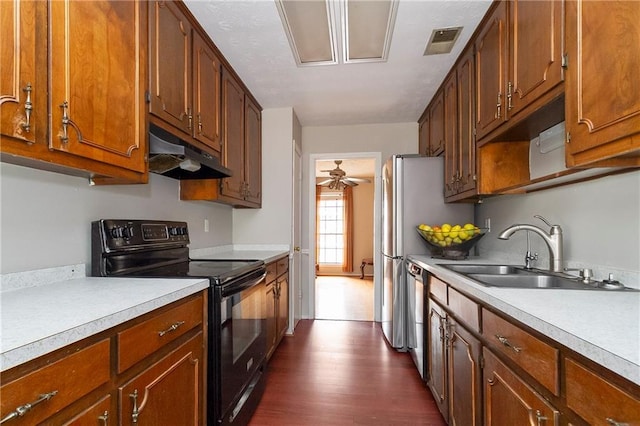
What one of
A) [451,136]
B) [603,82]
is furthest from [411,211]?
[603,82]

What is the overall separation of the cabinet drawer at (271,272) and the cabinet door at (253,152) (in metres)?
0.70

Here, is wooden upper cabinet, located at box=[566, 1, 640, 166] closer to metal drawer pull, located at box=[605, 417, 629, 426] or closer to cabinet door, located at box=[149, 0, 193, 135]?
metal drawer pull, located at box=[605, 417, 629, 426]

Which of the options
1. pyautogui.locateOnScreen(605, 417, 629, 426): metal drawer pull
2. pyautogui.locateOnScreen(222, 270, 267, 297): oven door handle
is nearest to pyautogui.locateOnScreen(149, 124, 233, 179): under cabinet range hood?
pyautogui.locateOnScreen(222, 270, 267, 297): oven door handle

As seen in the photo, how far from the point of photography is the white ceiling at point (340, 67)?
1778 millimetres

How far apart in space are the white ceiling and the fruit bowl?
1308 millimetres

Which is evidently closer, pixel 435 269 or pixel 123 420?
pixel 123 420

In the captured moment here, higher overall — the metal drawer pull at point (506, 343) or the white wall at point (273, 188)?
the white wall at point (273, 188)

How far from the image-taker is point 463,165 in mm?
2256

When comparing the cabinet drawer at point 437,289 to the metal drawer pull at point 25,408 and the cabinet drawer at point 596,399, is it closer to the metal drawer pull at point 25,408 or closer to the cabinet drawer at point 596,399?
the cabinet drawer at point 596,399

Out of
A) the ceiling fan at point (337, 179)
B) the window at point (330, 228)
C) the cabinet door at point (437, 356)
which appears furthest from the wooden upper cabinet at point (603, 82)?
the window at point (330, 228)

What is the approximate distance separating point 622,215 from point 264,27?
211 cm

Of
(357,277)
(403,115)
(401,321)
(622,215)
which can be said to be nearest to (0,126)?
(622,215)

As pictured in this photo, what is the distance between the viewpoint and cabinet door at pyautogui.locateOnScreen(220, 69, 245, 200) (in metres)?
2.40

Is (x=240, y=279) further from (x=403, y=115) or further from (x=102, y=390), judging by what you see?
(x=403, y=115)
